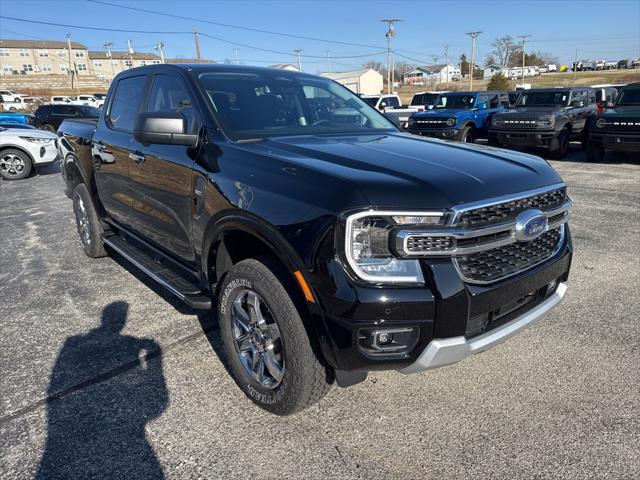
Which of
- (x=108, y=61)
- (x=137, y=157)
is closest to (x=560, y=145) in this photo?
(x=137, y=157)

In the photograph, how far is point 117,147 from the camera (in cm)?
414

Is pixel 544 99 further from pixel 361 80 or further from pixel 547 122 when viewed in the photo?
pixel 361 80

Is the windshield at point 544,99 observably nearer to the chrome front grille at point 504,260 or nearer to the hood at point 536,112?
the hood at point 536,112

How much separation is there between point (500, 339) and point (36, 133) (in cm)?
1252

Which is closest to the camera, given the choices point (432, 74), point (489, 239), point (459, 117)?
point (489, 239)

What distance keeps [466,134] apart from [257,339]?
1378 cm

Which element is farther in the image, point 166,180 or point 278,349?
point 166,180

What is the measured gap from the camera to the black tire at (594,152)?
12.1m

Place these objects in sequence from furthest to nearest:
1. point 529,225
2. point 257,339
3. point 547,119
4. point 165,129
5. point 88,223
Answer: point 547,119 → point 88,223 → point 165,129 → point 257,339 → point 529,225

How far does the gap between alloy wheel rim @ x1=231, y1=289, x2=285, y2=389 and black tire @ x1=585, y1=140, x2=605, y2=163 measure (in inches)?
473

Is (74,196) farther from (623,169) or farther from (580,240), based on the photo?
(623,169)

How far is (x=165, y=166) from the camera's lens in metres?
3.34

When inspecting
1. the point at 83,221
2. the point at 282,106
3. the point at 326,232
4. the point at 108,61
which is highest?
the point at 108,61

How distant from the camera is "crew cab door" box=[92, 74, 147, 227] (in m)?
4.07
